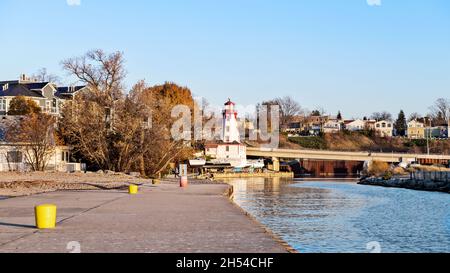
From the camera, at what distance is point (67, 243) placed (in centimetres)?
1548

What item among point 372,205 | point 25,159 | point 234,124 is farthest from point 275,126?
point 372,205

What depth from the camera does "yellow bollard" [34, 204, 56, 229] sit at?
18594 mm

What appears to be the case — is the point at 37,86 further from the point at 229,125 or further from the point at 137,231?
the point at 137,231

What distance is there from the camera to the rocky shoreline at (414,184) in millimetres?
66738

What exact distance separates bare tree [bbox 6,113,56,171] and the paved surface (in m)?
37.6

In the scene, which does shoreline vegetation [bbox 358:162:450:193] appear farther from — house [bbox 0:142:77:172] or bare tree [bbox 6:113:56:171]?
bare tree [bbox 6:113:56:171]

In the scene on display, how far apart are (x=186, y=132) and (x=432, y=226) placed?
4882 centimetres

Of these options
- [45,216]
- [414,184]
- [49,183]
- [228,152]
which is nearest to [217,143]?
[228,152]

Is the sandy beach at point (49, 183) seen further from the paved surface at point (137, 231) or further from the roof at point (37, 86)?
the roof at point (37, 86)

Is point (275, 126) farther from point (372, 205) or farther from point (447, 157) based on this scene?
point (372, 205)

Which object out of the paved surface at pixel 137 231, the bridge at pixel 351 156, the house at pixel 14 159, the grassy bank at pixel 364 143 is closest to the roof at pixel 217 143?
the bridge at pixel 351 156

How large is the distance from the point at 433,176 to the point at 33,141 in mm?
44220

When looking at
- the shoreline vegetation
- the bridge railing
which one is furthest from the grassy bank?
the bridge railing
